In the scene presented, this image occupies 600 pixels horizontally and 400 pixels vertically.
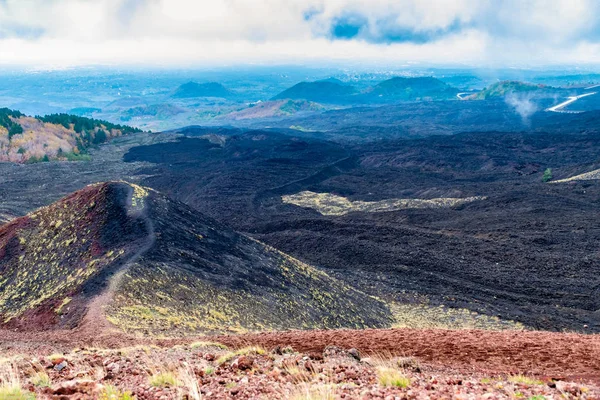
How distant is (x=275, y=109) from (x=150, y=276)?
17144 cm

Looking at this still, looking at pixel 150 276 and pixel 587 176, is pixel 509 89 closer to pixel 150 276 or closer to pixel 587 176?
pixel 587 176

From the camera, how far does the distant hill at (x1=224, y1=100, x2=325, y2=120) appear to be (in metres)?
180

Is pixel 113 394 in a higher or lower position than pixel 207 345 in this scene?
higher

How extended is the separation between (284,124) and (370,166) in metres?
77.1

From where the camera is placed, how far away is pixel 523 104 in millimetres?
147375

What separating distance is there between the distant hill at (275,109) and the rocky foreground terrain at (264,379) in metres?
172

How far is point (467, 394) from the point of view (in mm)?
5535

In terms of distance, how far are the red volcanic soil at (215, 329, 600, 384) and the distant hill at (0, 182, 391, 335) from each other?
440 cm

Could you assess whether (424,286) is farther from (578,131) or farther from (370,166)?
(578,131)

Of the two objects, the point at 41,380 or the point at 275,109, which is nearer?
the point at 41,380

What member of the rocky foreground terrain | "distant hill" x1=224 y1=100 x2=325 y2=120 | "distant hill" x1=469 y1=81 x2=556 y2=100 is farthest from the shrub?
"distant hill" x1=469 y1=81 x2=556 y2=100

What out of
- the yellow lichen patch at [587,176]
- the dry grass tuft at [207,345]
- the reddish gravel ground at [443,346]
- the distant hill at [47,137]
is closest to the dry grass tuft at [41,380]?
the reddish gravel ground at [443,346]

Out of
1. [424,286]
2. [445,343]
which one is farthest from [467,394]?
[424,286]

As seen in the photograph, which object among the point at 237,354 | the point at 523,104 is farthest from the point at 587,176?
the point at 523,104
